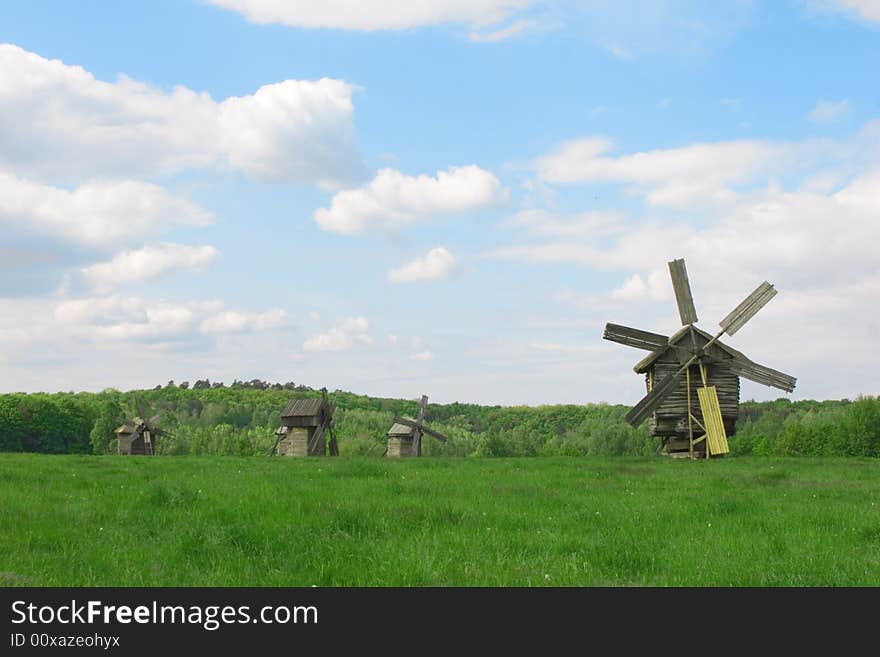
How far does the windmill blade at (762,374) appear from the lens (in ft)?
105

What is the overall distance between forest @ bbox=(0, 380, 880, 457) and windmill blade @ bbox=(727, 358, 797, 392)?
5918 mm

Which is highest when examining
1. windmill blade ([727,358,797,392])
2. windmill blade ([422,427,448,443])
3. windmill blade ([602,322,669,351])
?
windmill blade ([602,322,669,351])

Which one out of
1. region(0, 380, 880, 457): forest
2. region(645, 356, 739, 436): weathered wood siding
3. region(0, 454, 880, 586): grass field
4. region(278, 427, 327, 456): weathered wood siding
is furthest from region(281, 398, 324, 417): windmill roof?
Answer: region(0, 454, 880, 586): grass field

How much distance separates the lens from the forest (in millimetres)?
62375

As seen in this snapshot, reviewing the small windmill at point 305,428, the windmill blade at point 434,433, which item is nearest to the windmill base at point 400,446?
the windmill blade at point 434,433

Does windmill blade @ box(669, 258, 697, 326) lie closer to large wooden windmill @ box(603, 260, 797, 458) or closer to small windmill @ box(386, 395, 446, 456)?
large wooden windmill @ box(603, 260, 797, 458)

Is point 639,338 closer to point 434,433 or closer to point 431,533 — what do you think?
point 431,533

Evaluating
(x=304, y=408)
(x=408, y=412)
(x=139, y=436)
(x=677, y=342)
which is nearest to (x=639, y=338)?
(x=677, y=342)

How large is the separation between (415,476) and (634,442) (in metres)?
65.9

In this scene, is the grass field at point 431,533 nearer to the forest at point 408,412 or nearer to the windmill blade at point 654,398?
the windmill blade at point 654,398
